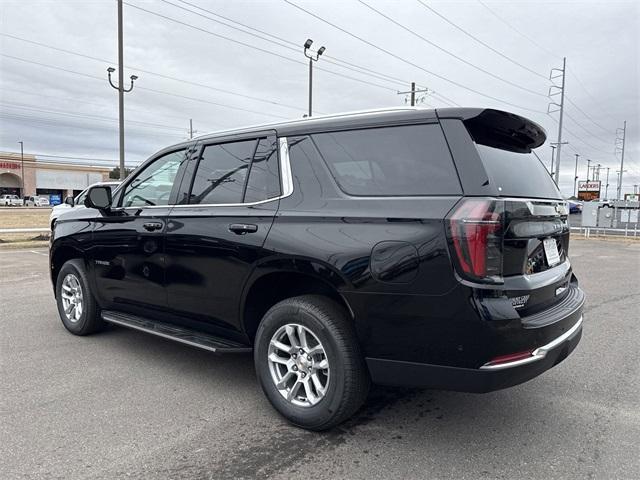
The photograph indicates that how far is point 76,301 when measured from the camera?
16.8 ft

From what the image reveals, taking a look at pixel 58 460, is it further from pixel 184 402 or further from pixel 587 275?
pixel 587 275

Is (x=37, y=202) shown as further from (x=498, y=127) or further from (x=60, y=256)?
(x=498, y=127)

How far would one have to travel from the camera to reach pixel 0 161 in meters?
71.1

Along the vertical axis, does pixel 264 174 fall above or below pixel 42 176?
below

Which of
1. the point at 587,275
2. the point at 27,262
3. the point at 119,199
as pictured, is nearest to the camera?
the point at 119,199

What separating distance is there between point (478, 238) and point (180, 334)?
2.44m

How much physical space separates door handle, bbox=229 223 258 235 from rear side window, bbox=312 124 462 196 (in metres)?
0.67

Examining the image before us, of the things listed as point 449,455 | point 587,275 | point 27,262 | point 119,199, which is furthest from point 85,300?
point 587,275

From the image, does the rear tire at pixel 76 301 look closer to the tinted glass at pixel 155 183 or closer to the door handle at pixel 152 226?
the tinted glass at pixel 155 183

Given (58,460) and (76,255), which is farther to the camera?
(76,255)

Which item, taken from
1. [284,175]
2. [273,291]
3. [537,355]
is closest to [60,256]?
[273,291]

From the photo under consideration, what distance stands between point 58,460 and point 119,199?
2.57 m

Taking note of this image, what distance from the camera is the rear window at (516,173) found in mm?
2748

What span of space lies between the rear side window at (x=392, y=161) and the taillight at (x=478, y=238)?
0.56 ft
